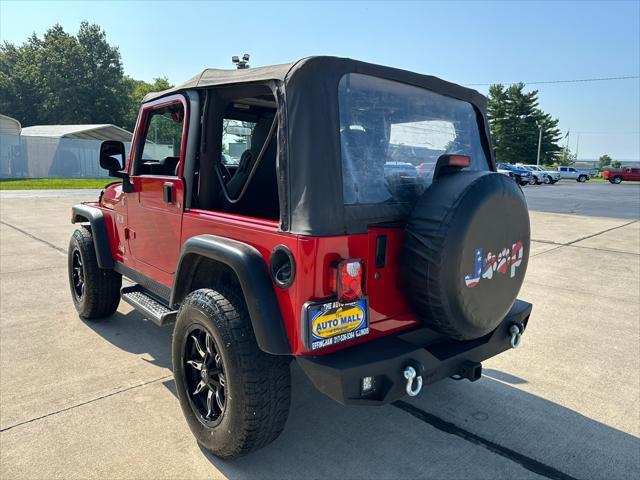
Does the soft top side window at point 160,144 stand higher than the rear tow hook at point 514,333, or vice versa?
the soft top side window at point 160,144

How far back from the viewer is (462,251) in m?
2.11

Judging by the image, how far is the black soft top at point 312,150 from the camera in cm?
205

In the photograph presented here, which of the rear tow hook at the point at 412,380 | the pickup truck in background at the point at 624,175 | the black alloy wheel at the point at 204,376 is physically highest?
the pickup truck in background at the point at 624,175

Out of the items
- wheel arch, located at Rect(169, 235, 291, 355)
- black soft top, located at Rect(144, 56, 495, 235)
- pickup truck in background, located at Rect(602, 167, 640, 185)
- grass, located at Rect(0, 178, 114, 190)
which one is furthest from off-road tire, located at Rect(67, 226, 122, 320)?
pickup truck in background, located at Rect(602, 167, 640, 185)

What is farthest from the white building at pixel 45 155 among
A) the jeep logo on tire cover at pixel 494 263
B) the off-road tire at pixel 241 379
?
the jeep logo on tire cover at pixel 494 263

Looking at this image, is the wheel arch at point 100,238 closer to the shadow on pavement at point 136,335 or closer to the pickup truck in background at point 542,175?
the shadow on pavement at point 136,335

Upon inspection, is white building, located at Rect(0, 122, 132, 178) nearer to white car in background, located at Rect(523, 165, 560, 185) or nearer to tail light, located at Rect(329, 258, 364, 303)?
tail light, located at Rect(329, 258, 364, 303)

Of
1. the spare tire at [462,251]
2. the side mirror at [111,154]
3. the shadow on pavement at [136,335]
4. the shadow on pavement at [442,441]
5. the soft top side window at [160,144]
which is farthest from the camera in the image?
the shadow on pavement at [136,335]

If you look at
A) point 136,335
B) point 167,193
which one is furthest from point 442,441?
point 136,335

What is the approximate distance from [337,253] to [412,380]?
2.24ft

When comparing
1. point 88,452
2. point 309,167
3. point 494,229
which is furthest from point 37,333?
point 494,229

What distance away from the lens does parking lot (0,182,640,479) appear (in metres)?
2.43

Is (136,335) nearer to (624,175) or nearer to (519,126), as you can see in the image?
(624,175)

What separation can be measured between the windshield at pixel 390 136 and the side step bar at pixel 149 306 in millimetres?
1539
